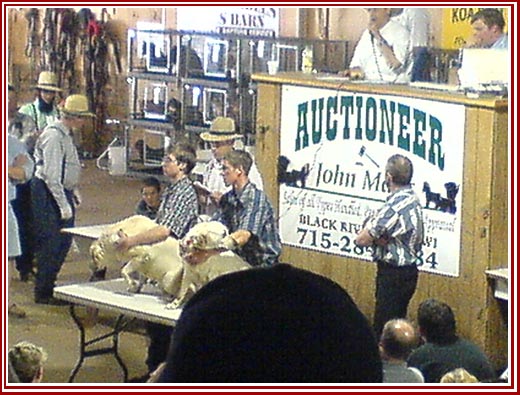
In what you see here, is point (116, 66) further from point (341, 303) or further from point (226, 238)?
point (341, 303)

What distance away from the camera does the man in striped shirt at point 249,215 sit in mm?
5617

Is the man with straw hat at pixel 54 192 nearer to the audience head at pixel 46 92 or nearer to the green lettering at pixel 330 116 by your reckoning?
the audience head at pixel 46 92

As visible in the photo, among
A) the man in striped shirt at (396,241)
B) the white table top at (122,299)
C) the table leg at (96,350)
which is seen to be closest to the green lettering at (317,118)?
the man in striped shirt at (396,241)

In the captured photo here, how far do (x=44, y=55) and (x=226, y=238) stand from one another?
7034mm

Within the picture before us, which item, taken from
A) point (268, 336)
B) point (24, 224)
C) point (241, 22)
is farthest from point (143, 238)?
point (241, 22)

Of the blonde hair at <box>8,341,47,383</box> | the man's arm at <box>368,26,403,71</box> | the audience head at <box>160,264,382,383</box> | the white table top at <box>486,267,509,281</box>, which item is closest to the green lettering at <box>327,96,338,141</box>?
the man's arm at <box>368,26,403,71</box>

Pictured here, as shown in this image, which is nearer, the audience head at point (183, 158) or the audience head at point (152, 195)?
the audience head at point (183, 158)

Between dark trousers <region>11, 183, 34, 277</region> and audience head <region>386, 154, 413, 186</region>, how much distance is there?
2.36 metres

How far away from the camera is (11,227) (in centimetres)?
637

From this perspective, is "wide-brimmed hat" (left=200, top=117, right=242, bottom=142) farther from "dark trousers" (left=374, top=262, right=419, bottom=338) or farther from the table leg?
"dark trousers" (left=374, top=262, right=419, bottom=338)

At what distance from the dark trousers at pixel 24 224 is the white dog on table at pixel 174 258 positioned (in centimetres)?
165

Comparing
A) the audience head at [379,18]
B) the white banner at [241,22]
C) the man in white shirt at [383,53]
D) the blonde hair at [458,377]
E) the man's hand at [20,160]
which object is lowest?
the blonde hair at [458,377]

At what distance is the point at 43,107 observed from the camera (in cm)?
771

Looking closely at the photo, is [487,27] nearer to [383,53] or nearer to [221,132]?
[383,53]
